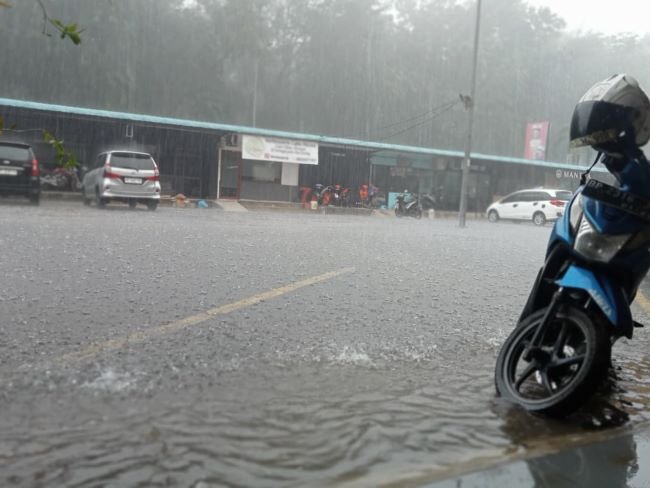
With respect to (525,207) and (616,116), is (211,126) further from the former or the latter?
(616,116)

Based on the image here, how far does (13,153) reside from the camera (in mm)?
13906

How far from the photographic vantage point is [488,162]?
3075 cm

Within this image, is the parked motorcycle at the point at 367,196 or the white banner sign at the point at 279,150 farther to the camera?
the parked motorcycle at the point at 367,196

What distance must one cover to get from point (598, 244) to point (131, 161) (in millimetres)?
14024

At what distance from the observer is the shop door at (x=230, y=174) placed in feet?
77.3

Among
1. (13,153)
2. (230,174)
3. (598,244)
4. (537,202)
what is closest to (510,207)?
(537,202)

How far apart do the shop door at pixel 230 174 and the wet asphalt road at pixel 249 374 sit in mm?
17067

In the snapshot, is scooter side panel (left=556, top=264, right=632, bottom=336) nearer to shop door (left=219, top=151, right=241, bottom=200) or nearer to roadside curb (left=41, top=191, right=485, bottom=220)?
roadside curb (left=41, top=191, right=485, bottom=220)

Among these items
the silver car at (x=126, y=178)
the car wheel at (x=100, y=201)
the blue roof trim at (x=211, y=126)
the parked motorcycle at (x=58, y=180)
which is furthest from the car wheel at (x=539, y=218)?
the parked motorcycle at (x=58, y=180)

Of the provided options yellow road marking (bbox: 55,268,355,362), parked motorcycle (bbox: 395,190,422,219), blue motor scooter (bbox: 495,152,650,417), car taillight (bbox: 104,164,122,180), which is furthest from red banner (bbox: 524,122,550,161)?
blue motor scooter (bbox: 495,152,650,417)

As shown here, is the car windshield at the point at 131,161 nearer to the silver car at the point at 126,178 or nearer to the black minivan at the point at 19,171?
the silver car at the point at 126,178

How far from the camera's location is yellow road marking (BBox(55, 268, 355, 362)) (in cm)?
330

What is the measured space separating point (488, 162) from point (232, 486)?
3038cm

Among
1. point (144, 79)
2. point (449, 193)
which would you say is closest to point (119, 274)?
point (449, 193)
